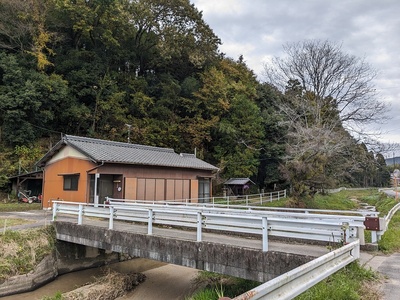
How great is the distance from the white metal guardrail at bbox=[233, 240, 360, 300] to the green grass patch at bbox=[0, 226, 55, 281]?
31.3 feet

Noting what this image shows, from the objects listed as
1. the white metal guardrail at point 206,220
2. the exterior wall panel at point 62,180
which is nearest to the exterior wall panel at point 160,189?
the exterior wall panel at point 62,180

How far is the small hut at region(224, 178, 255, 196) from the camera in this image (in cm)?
3260

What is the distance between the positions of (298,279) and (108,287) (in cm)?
803

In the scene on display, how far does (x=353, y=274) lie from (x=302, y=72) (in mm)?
23064

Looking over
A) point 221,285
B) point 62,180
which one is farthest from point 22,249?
point 62,180

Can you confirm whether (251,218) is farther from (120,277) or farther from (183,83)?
(183,83)

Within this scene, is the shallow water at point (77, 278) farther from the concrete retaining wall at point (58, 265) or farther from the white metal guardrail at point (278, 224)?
the white metal guardrail at point (278, 224)

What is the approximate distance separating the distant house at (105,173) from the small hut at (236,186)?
12314mm

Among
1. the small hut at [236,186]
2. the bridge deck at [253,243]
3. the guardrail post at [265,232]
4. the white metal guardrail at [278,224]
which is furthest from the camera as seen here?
the small hut at [236,186]

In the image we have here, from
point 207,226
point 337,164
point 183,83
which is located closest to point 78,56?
point 183,83

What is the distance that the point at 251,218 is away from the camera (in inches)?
267

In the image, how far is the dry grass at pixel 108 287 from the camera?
351 inches

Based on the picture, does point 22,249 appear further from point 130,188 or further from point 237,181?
point 237,181

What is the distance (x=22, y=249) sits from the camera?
10273mm
